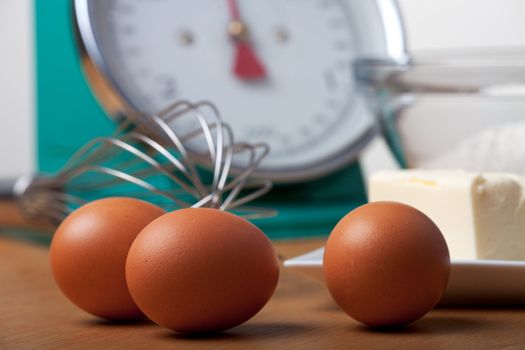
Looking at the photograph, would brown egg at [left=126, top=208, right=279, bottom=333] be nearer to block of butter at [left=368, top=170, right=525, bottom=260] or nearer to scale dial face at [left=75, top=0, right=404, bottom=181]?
block of butter at [left=368, top=170, right=525, bottom=260]

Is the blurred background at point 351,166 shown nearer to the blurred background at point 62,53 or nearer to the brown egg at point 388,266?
the blurred background at point 62,53

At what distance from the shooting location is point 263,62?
3.27 ft

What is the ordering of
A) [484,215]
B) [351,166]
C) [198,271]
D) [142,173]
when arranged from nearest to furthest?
[198,271]
[484,215]
[142,173]
[351,166]

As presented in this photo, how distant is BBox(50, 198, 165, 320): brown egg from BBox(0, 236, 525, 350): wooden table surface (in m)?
0.02

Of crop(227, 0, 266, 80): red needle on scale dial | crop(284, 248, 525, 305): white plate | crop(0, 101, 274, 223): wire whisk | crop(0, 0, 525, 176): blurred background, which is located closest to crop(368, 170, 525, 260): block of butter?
crop(284, 248, 525, 305): white plate

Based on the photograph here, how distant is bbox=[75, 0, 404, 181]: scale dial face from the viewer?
0.92 metres

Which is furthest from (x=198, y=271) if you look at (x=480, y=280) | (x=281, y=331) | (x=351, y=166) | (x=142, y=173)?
(x=351, y=166)

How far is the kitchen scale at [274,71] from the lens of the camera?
92 cm

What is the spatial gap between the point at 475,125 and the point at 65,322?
1.46 feet

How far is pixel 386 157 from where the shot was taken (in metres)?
1.41

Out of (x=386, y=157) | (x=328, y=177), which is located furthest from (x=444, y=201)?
(x=386, y=157)

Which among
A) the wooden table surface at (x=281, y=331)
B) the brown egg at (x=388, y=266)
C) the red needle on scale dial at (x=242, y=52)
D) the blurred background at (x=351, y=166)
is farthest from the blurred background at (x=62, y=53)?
the brown egg at (x=388, y=266)

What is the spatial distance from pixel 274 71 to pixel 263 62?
0.05 ft

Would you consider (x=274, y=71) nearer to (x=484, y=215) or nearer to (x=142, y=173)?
(x=142, y=173)
